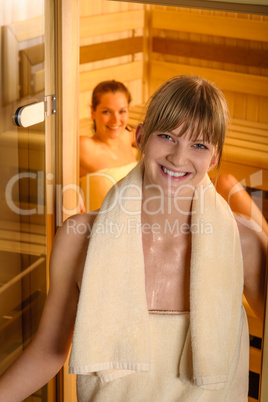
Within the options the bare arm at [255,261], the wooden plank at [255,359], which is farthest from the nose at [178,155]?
the wooden plank at [255,359]

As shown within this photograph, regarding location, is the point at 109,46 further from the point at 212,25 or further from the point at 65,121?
the point at 65,121

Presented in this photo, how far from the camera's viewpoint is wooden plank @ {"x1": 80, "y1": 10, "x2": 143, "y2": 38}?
2844 millimetres

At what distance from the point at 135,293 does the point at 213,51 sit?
2.15 meters

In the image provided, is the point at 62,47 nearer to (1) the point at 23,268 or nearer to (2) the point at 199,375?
(1) the point at 23,268

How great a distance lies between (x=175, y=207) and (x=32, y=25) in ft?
1.78

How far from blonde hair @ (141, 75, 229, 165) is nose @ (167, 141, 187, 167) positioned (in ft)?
0.10

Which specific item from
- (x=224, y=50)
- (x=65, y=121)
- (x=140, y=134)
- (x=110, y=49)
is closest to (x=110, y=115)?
(x=110, y=49)

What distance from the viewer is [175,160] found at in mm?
1146

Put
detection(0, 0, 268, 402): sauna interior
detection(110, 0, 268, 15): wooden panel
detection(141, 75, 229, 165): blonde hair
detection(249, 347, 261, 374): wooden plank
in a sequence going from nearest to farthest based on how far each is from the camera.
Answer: detection(110, 0, 268, 15): wooden panel → detection(141, 75, 229, 165): blonde hair → detection(0, 0, 268, 402): sauna interior → detection(249, 347, 261, 374): wooden plank

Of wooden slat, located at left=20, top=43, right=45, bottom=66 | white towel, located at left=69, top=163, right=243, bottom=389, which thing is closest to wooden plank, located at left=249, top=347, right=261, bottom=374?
white towel, located at left=69, top=163, right=243, bottom=389

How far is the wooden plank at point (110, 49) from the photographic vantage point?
2934 millimetres

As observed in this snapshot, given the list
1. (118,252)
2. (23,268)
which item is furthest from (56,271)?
(23,268)

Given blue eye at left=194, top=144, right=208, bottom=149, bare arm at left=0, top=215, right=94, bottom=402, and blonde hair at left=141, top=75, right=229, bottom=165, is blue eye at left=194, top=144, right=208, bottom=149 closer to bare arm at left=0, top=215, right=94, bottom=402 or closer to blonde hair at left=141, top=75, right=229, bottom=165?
blonde hair at left=141, top=75, right=229, bottom=165

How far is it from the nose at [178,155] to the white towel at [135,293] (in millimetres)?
95
